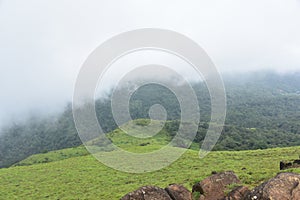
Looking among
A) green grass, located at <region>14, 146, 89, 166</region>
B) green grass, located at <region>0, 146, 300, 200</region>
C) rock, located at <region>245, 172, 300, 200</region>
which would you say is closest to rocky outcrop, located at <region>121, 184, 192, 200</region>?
rock, located at <region>245, 172, 300, 200</region>

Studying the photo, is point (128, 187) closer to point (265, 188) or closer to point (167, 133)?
point (265, 188)

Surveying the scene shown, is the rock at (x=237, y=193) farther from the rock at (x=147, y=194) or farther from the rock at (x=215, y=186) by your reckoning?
the rock at (x=147, y=194)

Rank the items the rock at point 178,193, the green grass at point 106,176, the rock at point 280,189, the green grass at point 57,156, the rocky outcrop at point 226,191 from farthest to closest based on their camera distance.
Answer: the green grass at point 57,156
the green grass at point 106,176
the rock at point 178,193
the rocky outcrop at point 226,191
the rock at point 280,189

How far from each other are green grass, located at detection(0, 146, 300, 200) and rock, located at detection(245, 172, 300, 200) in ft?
79.1

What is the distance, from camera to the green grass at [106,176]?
4200 centimetres

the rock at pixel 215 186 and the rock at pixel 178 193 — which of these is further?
the rock at pixel 215 186

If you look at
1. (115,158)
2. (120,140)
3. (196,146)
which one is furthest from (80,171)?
(196,146)

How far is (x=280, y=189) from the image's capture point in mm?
13234

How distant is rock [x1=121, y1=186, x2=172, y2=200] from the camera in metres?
15.4

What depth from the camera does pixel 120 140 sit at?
323ft

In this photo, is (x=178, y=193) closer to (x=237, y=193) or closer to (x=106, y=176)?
(x=237, y=193)

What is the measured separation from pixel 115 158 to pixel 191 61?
47.9 m

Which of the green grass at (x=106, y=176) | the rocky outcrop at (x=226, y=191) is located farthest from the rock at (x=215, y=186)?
the green grass at (x=106, y=176)

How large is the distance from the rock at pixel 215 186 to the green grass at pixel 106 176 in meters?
19.6
